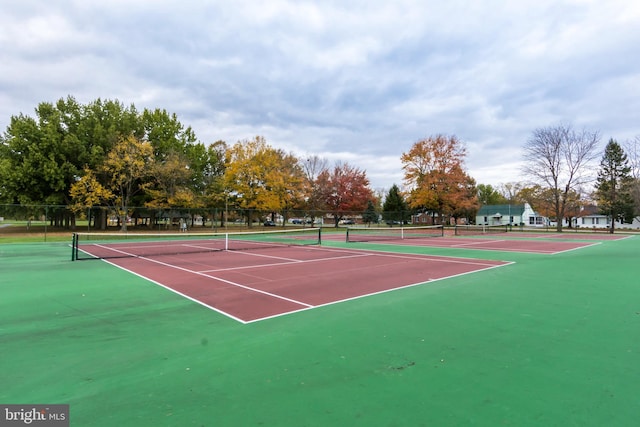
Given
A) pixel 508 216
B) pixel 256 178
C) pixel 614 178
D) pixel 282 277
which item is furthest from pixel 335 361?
pixel 508 216

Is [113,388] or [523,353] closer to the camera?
[113,388]

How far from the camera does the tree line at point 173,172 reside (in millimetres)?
32875

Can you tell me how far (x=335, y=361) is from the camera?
387cm

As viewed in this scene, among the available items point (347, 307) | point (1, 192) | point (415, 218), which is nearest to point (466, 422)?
point (347, 307)

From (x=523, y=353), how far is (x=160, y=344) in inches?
180

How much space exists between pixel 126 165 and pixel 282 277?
3154 cm

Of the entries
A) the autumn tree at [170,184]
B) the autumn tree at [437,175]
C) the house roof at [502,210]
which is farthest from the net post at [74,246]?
the house roof at [502,210]

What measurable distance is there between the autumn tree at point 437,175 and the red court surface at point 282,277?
2952 centimetres

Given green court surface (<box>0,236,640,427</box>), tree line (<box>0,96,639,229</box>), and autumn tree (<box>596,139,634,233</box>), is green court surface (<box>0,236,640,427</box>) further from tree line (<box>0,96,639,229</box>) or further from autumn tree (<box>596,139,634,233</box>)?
autumn tree (<box>596,139,634,233</box>)

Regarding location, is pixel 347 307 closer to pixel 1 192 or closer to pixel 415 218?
pixel 1 192

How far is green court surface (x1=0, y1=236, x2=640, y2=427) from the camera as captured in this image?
9.31ft

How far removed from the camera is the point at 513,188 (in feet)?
310

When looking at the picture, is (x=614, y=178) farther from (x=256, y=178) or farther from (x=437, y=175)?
(x=256, y=178)

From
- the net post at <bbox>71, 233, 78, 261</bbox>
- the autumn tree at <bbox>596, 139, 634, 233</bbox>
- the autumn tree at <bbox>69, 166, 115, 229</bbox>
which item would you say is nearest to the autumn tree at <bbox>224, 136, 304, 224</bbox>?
the autumn tree at <bbox>69, 166, 115, 229</bbox>
